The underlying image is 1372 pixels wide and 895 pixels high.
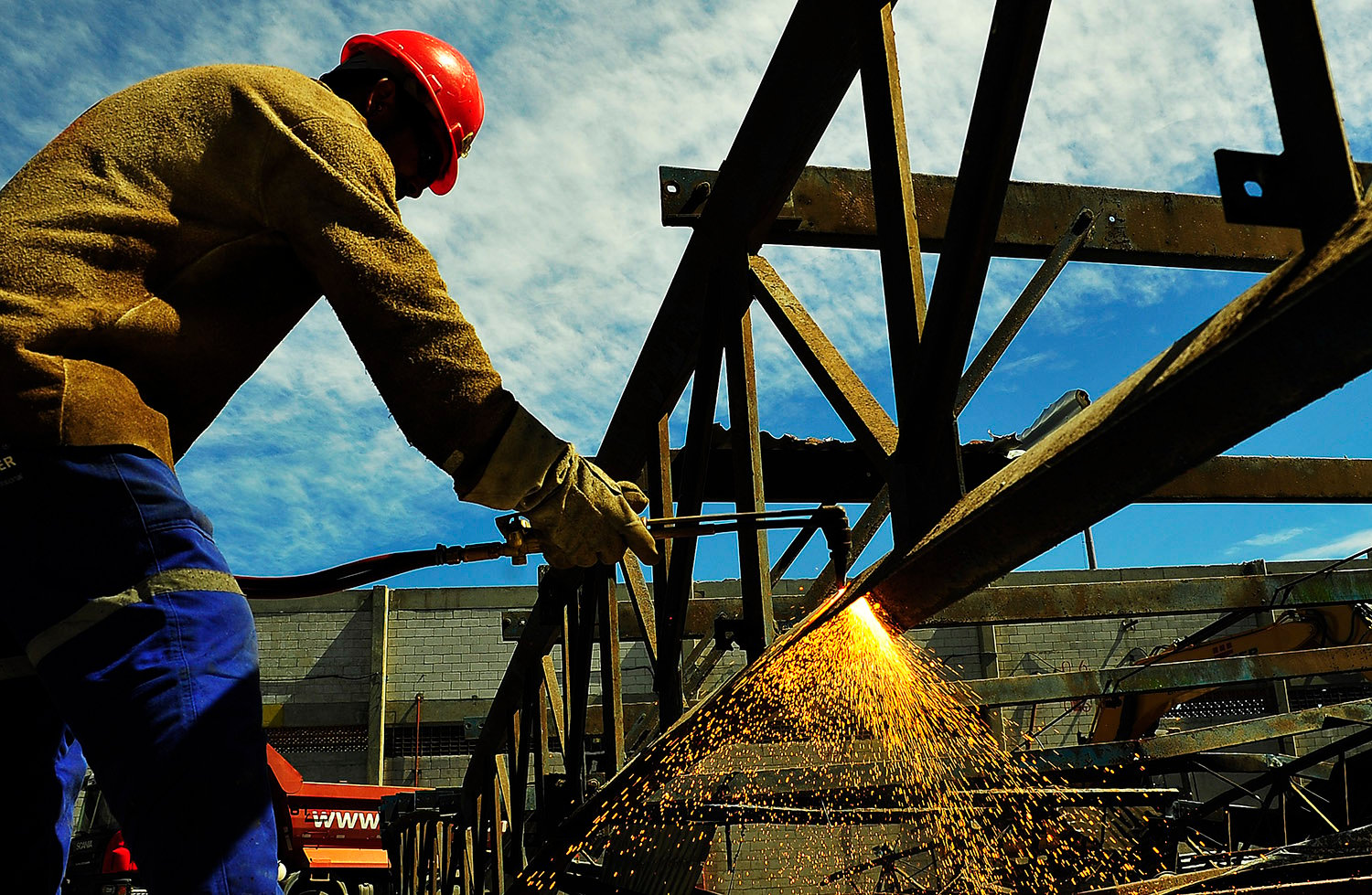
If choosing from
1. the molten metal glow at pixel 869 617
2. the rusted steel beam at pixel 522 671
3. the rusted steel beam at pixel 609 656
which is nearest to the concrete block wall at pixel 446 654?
the rusted steel beam at pixel 522 671

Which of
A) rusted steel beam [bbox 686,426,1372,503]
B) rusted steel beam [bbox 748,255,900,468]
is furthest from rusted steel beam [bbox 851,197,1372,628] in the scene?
rusted steel beam [bbox 686,426,1372,503]

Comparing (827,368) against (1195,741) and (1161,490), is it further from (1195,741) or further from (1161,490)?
(1195,741)

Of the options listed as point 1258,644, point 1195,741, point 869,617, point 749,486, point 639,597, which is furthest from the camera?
point 1258,644

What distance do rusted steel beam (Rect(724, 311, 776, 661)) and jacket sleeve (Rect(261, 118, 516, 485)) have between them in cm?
121

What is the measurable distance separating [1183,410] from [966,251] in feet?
1.91

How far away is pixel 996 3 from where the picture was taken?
6.05 ft

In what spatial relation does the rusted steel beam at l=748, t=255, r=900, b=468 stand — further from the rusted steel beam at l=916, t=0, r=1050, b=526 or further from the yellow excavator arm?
the yellow excavator arm

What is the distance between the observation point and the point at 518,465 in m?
2.04

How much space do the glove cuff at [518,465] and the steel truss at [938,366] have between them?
715 mm

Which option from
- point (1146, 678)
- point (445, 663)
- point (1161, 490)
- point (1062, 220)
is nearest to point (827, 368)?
point (1062, 220)

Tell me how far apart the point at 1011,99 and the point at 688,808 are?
3.80 meters

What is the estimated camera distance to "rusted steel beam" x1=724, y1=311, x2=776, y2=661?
10.1 ft

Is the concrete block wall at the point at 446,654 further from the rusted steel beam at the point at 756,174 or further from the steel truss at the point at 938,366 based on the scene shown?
the rusted steel beam at the point at 756,174

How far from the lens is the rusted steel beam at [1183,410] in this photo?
1.31m
